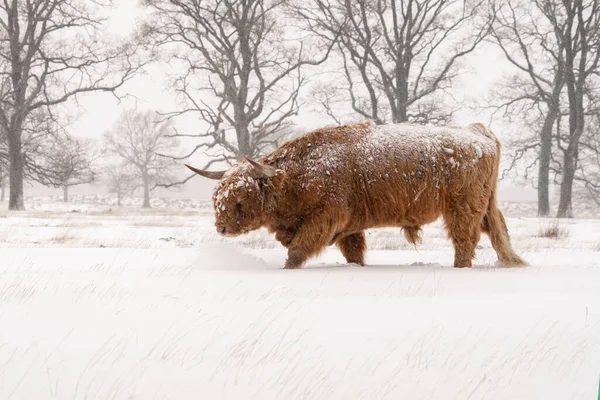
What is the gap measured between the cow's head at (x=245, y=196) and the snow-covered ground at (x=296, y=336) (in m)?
1.18

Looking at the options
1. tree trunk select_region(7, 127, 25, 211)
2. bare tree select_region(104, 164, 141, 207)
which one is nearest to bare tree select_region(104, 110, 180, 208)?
bare tree select_region(104, 164, 141, 207)

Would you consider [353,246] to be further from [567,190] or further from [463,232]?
[567,190]

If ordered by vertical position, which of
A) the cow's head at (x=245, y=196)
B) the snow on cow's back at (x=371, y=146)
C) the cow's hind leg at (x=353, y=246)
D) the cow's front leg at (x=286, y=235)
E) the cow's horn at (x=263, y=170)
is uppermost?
the snow on cow's back at (x=371, y=146)

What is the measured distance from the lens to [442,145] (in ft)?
18.4

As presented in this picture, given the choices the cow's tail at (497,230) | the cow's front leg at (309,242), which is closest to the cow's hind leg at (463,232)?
the cow's tail at (497,230)

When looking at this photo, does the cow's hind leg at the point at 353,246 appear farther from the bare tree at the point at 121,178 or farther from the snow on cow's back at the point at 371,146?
the bare tree at the point at 121,178

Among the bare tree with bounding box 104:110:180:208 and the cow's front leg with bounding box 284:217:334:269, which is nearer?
the cow's front leg with bounding box 284:217:334:269

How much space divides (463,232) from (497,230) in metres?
0.67

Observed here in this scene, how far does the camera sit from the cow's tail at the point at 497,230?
5.78 meters

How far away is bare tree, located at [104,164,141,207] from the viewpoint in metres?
47.4

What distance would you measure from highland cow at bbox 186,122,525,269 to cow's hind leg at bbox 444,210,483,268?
11 mm

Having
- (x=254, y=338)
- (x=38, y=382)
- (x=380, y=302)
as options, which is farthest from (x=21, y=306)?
(x=380, y=302)

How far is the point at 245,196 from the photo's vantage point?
546 centimetres

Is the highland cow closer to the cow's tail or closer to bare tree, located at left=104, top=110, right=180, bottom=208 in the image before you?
the cow's tail
